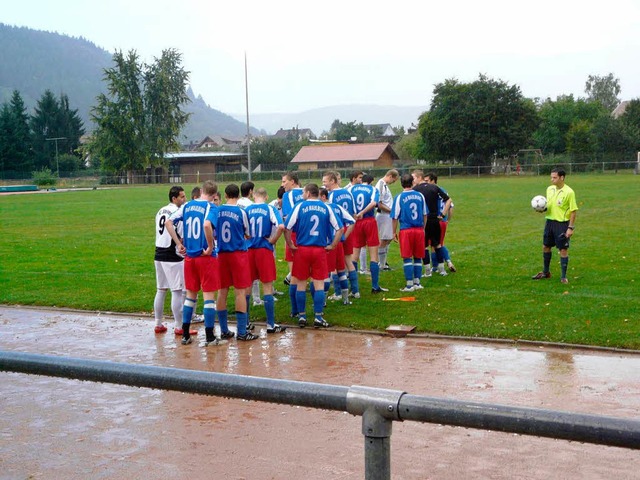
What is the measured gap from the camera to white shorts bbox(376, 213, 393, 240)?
15250mm

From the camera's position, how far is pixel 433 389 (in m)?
7.66

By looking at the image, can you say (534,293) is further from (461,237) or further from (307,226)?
(461,237)

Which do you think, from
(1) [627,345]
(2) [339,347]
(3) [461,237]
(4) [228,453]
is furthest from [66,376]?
(3) [461,237]

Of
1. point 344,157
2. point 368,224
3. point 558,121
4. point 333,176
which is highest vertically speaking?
point 558,121

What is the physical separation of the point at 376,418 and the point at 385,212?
12.9 meters

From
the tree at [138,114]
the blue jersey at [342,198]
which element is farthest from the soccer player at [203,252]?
the tree at [138,114]

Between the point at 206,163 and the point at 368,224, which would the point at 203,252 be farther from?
the point at 206,163

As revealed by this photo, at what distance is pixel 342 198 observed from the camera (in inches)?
517

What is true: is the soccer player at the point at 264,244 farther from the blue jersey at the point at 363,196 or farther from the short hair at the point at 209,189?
the blue jersey at the point at 363,196

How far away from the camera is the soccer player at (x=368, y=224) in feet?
44.5

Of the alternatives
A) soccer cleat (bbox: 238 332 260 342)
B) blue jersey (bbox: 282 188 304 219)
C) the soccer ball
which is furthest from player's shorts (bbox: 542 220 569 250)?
soccer cleat (bbox: 238 332 260 342)

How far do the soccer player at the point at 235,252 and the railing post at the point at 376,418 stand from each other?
27.2 ft

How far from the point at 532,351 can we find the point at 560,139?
303 ft

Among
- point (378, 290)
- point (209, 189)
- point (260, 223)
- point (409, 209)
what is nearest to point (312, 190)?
point (260, 223)
